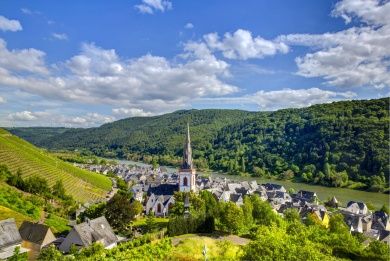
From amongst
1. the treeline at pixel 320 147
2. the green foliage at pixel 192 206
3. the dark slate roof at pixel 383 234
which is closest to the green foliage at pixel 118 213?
the green foliage at pixel 192 206

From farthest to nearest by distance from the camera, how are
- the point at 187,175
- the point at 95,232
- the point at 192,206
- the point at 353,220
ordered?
the point at 187,175 < the point at 353,220 < the point at 192,206 < the point at 95,232

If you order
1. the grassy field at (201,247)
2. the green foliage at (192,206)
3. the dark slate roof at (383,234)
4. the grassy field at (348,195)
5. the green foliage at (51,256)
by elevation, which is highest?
the green foliage at (51,256)

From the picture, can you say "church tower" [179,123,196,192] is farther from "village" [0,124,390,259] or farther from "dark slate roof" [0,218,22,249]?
"dark slate roof" [0,218,22,249]

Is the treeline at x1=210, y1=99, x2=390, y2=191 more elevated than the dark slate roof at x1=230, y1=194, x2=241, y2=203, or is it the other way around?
the treeline at x1=210, y1=99, x2=390, y2=191

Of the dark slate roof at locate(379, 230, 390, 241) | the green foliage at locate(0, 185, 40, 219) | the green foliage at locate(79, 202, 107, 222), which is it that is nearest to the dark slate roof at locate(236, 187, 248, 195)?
the dark slate roof at locate(379, 230, 390, 241)

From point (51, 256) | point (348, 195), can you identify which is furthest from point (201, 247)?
point (348, 195)

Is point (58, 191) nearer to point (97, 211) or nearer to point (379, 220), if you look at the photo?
point (97, 211)

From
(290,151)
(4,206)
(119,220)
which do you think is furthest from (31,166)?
(290,151)

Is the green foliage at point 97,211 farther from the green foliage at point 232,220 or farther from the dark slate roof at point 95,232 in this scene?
the green foliage at point 232,220
